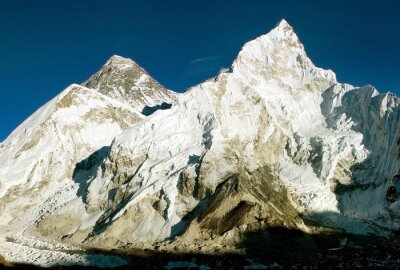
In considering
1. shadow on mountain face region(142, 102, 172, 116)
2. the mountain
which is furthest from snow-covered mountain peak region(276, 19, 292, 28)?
shadow on mountain face region(142, 102, 172, 116)

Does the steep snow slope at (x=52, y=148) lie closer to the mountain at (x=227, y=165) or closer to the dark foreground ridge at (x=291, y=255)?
the mountain at (x=227, y=165)

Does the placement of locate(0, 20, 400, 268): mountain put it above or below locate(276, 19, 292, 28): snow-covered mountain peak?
below

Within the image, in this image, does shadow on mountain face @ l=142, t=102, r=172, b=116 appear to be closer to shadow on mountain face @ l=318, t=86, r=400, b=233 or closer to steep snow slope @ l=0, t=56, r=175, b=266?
steep snow slope @ l=0, t=56, r=175, b=266

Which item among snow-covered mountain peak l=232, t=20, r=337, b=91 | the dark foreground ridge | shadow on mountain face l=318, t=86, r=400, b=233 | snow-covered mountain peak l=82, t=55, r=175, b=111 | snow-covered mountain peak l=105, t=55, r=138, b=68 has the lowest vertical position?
the dark foreground ridge

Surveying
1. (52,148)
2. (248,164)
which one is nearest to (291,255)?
(248,164)

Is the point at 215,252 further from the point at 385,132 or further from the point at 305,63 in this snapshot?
the point at 305,63

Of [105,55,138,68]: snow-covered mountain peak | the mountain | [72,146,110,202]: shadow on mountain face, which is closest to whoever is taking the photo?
the mountain
